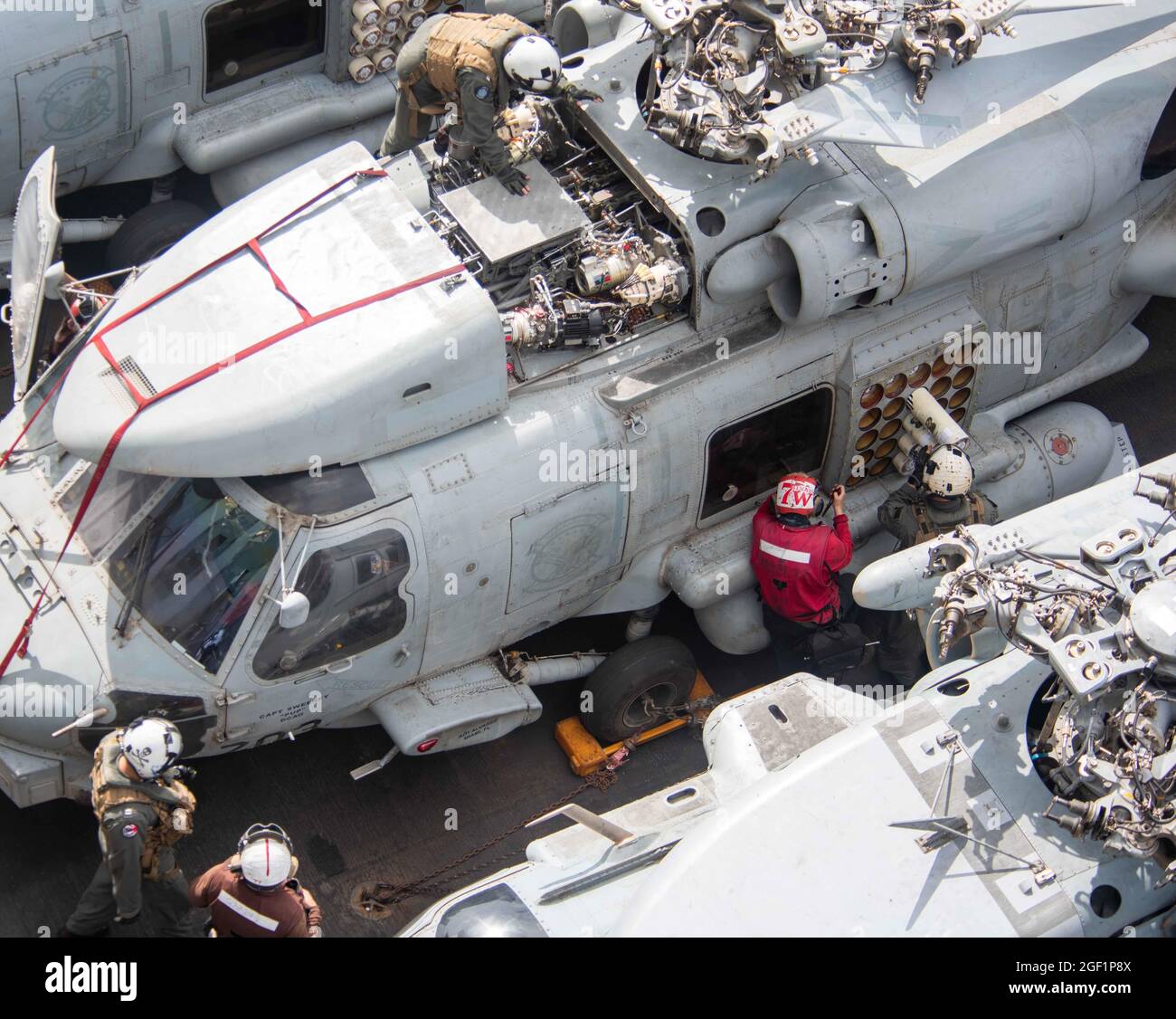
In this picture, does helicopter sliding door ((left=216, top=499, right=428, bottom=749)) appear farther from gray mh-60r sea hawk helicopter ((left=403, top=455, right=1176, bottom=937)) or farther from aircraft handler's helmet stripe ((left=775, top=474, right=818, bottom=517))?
aircraft handler's helmet stripe ((left=775, top=474, right=818, bottom=517))

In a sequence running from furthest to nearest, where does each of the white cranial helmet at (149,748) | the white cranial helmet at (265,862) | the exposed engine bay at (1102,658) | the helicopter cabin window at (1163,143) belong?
the helicopter cabin window at (1163,143)
the white cranial helmet at (149,748)
the white cranial helmet at (265,862)
the exposed engine bay at (1102,658)

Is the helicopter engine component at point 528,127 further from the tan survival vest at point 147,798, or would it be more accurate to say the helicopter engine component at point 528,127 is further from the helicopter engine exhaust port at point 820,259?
the tan survival vest at point 147,798

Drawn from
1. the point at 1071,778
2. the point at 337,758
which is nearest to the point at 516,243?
the point at 337,758

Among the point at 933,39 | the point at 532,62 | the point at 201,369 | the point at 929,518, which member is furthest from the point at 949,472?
the point at 201,369

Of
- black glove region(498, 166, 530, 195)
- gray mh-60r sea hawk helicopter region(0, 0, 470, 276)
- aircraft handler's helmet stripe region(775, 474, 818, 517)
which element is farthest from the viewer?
gray mh-60r sea hawk helicopter region(0, 0, 470, 276)

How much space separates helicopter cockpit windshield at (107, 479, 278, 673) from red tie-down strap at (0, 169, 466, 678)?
0.45 metres

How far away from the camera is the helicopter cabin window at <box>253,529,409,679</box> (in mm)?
9586

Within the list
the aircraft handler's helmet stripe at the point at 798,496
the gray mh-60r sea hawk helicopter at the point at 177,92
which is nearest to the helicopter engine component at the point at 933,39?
the aircraft handler's helmet stripe at the point at 798,496

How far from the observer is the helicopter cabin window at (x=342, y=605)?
9.59m

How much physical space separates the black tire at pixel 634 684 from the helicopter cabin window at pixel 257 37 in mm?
5520

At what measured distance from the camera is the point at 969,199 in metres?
10.7

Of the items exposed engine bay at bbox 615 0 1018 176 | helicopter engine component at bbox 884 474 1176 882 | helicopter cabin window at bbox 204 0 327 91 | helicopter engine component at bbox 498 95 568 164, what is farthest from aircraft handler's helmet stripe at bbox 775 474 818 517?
helicopter cabin window at bbox 204 0 327 91

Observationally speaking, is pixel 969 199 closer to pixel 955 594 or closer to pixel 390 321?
pixel 955 594

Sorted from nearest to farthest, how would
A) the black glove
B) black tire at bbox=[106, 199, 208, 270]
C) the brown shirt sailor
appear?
the brown shirt sailor, the black glove, black tire at bbox=[106, 199, 208, 270]
